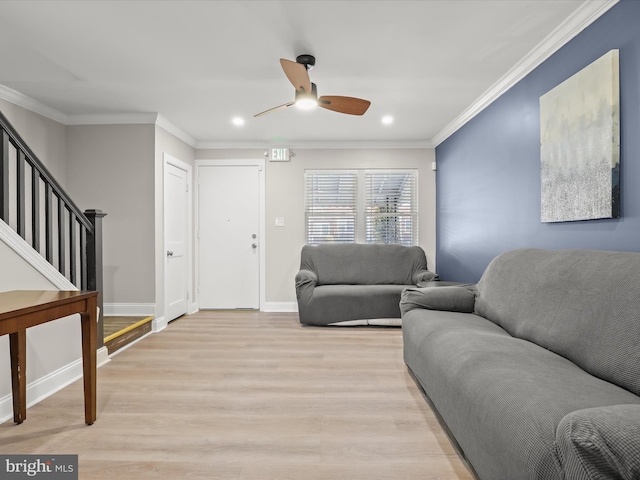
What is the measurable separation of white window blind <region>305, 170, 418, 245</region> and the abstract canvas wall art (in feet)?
9.12

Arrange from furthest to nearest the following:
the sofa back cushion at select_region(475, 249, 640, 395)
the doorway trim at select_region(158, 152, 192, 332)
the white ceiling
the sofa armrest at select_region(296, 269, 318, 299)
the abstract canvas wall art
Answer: the sofa armrest at select_region(296, 269, 318, 299)
the doorway trim at select_region(158, 152, 192, 332)
the white ceiling
the abstract canvas wall art
the sofa back cushion at select_region(475, 249, 640, 395)

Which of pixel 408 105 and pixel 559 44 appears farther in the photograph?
pixel 408 105

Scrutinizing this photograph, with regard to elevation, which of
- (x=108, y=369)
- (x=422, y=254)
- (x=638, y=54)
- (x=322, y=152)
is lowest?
(x=108, y=369)

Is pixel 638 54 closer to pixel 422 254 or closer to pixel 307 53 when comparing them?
pixel 307 53

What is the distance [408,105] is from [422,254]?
2.09 meters

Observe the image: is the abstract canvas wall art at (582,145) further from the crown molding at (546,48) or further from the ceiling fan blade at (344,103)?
the ceiling fan blade at (344,103)

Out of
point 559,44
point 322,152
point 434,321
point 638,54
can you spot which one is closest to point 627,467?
point 434,321

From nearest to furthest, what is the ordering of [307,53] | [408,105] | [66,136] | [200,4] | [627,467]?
[627,467] → [200,4] → [307,53] → [408,105] → [66,136]

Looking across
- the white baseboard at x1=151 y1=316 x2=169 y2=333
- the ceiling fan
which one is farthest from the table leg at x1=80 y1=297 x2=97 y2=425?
the white baseboard at x1=151 y1=316 x2=169 y2=333

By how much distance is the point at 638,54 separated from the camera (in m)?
1.85

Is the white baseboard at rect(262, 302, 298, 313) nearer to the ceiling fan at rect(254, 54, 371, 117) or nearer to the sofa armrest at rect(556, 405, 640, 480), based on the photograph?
the ceiling fan at rect(254, 54, 371, 117)

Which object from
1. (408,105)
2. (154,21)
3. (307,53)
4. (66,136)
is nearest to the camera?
(154,21)

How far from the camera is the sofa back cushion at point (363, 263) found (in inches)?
194

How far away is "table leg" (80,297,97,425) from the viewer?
1.99m
